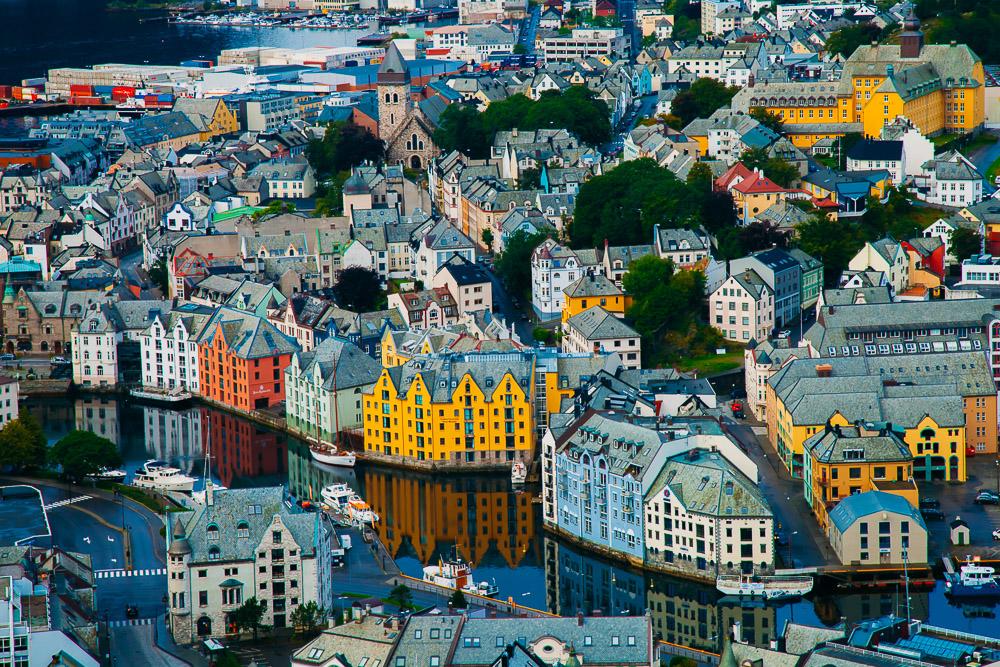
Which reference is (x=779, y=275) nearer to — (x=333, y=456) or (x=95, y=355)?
(x=333, y=456)

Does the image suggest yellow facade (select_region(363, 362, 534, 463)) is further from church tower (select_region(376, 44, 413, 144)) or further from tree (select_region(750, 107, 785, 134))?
church tower (select_region(376, 44, 413, 144))

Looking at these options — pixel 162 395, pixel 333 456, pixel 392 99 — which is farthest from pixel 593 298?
pixel 392 99

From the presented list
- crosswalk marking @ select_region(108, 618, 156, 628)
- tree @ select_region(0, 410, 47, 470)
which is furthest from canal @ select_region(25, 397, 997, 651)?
crosswalk marking @ select_region(108, 618, 156, 628)

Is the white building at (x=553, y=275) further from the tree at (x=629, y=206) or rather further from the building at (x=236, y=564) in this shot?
the building at (x=236, y=564)

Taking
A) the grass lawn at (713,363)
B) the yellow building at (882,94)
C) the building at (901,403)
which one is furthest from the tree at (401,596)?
the yellow building at (882,94)

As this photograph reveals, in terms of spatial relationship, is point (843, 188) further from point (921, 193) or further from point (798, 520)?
point (798, 520)

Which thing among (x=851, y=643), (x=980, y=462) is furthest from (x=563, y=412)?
(x=851, y=643)
